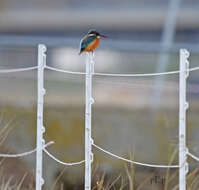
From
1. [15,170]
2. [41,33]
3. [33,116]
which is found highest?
[41,33]

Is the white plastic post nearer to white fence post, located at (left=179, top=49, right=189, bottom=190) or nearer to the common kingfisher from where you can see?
the common kingfisher

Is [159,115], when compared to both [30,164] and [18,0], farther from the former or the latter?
[18,0]

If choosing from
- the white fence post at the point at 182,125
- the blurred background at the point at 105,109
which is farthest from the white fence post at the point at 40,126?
the white fence post at the point at 182,125

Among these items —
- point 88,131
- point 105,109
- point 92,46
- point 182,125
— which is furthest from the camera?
point 105,109

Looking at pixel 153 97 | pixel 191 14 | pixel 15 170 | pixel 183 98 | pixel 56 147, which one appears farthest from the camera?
pixel 191 14

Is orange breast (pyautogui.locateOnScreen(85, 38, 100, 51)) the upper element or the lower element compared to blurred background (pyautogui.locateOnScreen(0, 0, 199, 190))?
upper

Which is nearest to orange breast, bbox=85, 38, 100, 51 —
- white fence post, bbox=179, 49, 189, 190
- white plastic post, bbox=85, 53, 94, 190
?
white plastic post, bbox=85, 53, 94, 190

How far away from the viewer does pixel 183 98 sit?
2037 mm

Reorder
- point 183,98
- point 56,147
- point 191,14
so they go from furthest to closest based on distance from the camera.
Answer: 1. point 191,14
2. point 56,147
3. point 183,98

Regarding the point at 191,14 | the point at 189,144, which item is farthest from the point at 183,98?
the point at 191,14

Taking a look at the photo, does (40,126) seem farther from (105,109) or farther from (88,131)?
(105,109)

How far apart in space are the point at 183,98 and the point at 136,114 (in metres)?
1.16

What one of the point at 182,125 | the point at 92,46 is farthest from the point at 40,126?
the point at 182,125

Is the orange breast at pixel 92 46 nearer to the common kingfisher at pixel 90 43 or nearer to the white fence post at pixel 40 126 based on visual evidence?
the common kingfisher at pixel 90 43
